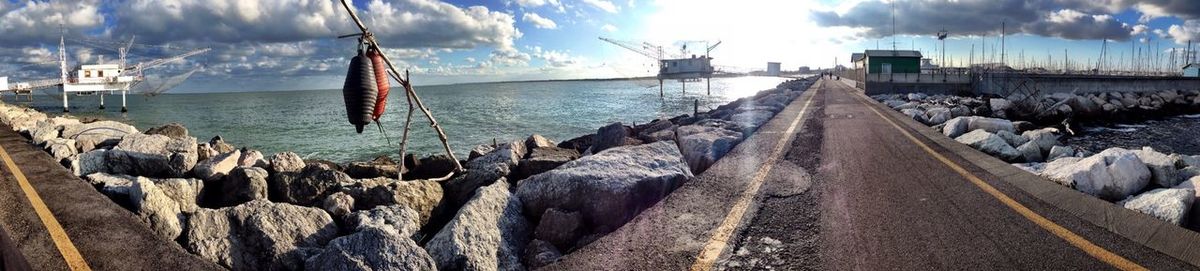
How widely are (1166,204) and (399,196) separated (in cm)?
754

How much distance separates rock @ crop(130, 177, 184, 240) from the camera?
523 centimetres

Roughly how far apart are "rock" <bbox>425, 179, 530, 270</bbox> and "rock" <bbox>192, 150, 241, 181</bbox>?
439cm

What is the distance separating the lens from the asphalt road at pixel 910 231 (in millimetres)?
4387

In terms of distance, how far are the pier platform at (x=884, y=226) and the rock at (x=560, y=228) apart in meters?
0.51

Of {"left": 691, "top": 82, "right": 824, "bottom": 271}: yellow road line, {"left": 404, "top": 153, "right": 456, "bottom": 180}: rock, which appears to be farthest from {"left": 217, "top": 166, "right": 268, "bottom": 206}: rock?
{"left": 691, "top": 82, "right": 824, "bottom": 271}: yellow road line

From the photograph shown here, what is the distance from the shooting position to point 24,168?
881 cm

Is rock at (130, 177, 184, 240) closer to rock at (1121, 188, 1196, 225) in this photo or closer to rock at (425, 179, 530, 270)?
rock at (425, 179, 530, 270)

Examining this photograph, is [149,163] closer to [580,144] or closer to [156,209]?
[156,209]

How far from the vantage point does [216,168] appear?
7941 millimetres

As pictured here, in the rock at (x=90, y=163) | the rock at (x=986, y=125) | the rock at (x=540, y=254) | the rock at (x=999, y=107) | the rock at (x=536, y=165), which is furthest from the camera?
the rock at (x=999, y=107)

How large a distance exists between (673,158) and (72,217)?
6.50m

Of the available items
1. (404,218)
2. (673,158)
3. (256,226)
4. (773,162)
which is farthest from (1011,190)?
(256,226)

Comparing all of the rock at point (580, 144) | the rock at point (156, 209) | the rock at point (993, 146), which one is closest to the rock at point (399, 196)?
the rock at point (156, 209)

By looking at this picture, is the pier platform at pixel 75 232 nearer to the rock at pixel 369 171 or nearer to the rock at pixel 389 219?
the rock at pixel 389 219
